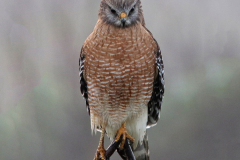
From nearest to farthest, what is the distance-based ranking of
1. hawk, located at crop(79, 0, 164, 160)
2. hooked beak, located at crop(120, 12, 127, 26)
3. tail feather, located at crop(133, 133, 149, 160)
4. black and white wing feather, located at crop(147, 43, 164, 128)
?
hooked beak, located at crop(120, 12, 127, 26)
hawk, located at crop(79, 0, 164, 160)
black and white wing feather, located at crop(147, 43, 164, 128)
tail feather, located at crop(133, 133, 149, 160)

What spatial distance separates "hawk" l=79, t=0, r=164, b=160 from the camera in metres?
2.84

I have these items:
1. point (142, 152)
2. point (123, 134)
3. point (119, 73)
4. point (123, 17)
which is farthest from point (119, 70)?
point (142, 152)

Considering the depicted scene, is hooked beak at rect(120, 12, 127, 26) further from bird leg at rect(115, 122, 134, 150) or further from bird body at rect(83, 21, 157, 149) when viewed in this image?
bird leg at rect(115, 122, 134, 150)

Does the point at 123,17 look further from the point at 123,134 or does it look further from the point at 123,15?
the point at 123,134

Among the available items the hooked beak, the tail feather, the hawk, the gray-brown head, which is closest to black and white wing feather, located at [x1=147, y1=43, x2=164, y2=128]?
the hawk

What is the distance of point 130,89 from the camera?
3.03 meters

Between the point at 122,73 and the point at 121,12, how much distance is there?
0.53 m

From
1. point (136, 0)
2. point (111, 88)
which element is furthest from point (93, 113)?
point (136, 0)

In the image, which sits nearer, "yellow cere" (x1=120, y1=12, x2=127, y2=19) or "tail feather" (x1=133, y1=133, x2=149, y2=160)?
"yellow cere" (x1=120, y1=12, x2=127, y2=19)

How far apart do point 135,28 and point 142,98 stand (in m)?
0.66

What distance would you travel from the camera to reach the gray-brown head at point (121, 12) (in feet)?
8.71

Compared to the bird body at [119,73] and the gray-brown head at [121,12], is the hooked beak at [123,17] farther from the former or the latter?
the bird body at [119,73]
